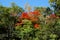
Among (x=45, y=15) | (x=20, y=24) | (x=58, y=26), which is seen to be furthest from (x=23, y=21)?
(x=58, y=26)

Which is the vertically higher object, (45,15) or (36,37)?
(45,15)

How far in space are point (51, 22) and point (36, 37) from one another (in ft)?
8.21

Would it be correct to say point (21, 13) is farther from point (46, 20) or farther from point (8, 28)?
point (46, 20)

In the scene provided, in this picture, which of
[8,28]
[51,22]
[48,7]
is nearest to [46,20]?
[51,22]

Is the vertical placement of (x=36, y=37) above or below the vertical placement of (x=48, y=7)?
below

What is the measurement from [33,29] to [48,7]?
3352mm

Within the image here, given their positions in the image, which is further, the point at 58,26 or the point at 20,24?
the point at 20,24

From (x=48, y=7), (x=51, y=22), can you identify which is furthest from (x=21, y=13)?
(x=51, y=22)

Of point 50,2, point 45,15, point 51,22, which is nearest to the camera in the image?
point 51,22

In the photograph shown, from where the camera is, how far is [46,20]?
28.0 meters

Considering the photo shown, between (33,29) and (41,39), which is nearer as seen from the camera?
(41,39)

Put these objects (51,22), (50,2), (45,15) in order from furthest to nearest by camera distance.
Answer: (50,2), (45,15), (51,22)

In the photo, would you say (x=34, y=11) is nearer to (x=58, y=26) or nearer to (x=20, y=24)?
(x=20, y=24)

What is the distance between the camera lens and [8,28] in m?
30.8
